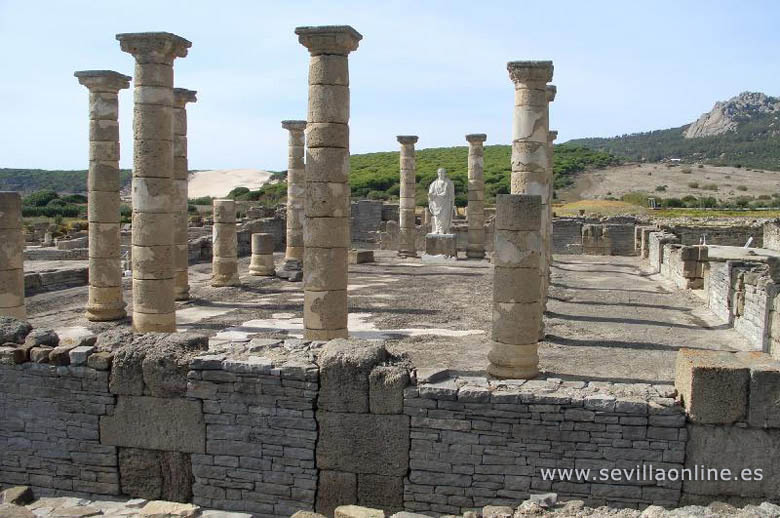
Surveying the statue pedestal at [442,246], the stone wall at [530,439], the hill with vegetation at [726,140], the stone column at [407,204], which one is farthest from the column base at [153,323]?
the hill with vegetation at [726,140]

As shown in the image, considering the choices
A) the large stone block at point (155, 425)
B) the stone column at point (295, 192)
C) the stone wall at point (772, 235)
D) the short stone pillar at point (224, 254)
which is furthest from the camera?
the stone wall at point (772, 235)

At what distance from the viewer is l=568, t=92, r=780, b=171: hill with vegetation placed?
374 feet

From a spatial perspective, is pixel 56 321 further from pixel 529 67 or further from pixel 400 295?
pixel 529 67

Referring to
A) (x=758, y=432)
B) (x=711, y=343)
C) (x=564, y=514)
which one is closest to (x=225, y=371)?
(x=564, y=514)

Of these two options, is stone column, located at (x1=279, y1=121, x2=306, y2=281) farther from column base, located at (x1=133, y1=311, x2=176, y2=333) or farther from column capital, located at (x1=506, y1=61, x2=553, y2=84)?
column capital, located at (x1=506, y1=61, x2=553, y2=84)

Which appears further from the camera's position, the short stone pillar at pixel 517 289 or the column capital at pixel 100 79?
the column capital at pixel 100 79

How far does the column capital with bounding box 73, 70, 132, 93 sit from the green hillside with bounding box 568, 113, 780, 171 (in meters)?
95.5

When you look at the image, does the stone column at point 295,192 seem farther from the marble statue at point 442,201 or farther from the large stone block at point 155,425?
the large stone block at point 155,425

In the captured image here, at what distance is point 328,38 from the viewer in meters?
10.4

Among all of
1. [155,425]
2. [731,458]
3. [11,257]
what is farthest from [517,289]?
[11,257]

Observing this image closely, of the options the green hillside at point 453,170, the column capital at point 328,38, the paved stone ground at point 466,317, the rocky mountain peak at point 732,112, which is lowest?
the paved stone ground at point 466,317

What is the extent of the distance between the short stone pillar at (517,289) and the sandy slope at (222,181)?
102m

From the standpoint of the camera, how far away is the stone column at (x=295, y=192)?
862 inches

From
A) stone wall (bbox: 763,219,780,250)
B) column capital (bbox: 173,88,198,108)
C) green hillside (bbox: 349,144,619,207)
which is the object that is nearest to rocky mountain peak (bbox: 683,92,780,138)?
green hillside (bbox: 349,144,619,207)
